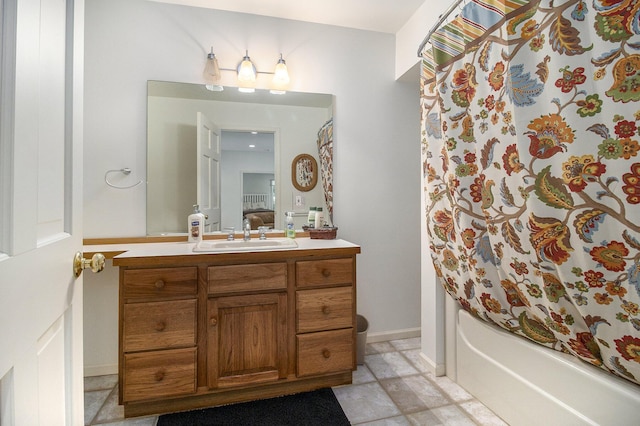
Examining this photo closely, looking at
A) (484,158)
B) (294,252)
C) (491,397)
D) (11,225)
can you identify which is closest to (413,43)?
(484,158)

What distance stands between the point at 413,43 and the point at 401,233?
1428mm

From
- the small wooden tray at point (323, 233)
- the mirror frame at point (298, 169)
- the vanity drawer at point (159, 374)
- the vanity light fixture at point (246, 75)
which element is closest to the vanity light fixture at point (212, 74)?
the vanity light fixture at point (246, 75)

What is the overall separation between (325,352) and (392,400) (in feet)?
1.49

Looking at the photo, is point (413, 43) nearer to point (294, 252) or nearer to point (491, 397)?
point (294, 252)

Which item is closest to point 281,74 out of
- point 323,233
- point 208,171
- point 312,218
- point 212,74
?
point 212,74

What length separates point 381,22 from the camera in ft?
7.58

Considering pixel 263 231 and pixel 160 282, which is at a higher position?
pixel 263 231

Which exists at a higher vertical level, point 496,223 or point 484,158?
point 484,158

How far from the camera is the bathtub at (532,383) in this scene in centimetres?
111

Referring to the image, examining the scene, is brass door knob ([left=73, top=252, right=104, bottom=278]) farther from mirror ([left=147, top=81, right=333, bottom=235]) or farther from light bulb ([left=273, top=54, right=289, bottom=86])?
light bulb ([left=273, top=54, right=289, bottom=86])

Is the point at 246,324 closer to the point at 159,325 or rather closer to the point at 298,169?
the point at 159,325

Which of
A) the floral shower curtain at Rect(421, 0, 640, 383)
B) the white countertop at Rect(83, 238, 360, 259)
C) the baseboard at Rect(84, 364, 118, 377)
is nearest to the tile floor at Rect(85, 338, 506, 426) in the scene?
the baseboard at Rect(84, 364, 118, 377)

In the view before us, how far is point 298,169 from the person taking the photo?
7.70 feet

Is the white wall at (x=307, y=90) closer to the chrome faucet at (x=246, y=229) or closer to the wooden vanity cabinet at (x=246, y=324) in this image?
the chrome faucet at (x=246, y=229)
